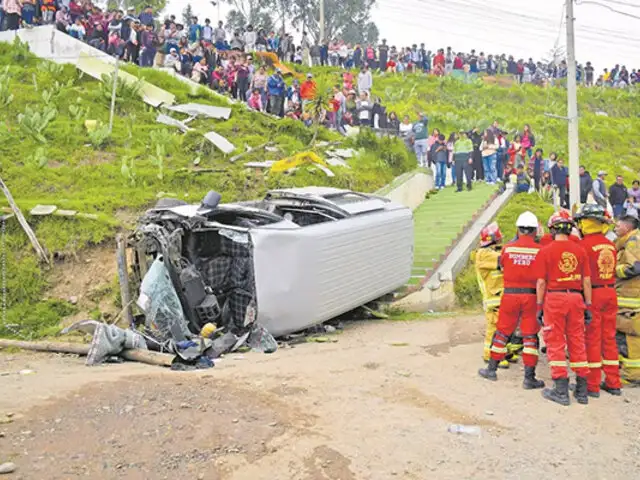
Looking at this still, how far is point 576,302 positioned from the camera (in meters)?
6.17

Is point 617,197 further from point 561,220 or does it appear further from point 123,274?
point 123,274

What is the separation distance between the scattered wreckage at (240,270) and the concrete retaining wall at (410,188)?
5.59 meters

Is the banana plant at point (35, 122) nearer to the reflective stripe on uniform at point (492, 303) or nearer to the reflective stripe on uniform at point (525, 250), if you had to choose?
the reflective stripe on uniform at point (492, 303)


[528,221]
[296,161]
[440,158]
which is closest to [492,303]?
[528,221]

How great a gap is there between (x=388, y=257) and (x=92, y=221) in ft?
15.5

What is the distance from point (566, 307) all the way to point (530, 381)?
86cm

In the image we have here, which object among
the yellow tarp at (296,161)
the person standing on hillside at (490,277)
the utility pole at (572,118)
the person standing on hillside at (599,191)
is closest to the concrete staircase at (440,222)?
the utility pole at (572,118)

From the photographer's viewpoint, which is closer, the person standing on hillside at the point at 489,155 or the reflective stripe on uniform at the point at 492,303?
the reflective stripe on uniform at the point at 492,303

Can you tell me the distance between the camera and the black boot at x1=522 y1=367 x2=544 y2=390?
6.54 metres

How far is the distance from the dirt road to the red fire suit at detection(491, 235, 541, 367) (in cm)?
44

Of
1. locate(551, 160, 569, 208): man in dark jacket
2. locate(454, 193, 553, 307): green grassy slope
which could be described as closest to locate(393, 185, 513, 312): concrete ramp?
locate(454, 193, 553, 307): green grassy slope

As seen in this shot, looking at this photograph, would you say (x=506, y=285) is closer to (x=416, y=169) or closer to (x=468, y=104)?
(x=416, y=169)

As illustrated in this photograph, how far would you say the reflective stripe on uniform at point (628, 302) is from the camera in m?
6.67

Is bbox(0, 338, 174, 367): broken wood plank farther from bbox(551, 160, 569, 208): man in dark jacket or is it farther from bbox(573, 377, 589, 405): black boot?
bbox(551, 160, 569, 208): man in dark jacket
